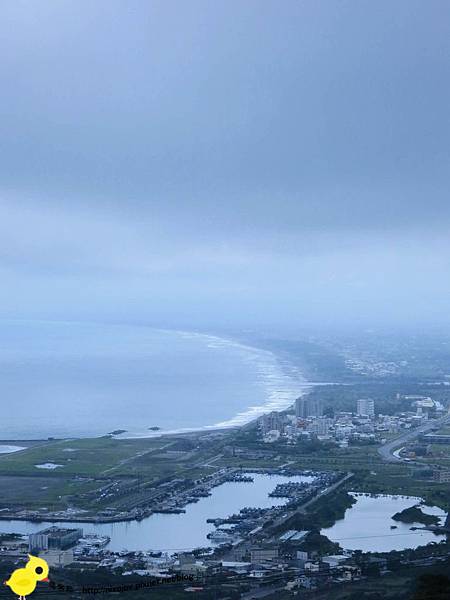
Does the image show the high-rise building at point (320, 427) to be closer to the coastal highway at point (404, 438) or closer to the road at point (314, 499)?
the coastal highway at point (404, 438)

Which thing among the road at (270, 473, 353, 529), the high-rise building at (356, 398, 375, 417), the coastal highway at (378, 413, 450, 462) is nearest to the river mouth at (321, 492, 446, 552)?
the road at (270, 473, 353, 529)

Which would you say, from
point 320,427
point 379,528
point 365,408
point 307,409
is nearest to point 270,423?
point 320,427

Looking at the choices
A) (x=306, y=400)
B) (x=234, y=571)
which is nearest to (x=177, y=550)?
(x=234, y=571)

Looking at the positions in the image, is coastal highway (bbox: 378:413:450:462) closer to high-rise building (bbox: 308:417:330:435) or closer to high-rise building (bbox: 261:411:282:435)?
high-rise building (bbox: 308:417:330:435)

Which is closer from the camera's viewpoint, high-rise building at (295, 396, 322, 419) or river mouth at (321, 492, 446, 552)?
river mouth at (321, 492, 446, 552)

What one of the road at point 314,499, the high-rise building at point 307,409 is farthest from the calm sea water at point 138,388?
the road at point 314,499

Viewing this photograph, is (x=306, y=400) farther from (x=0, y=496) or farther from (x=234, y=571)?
(x=234, y=571)

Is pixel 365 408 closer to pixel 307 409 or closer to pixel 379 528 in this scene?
pixel 307 409
